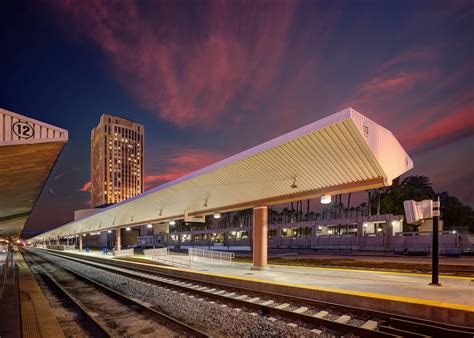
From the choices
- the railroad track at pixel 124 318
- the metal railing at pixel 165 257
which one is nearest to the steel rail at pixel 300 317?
the railroad track at pixel 124 318

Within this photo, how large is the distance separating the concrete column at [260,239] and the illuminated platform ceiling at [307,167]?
0.65 meters

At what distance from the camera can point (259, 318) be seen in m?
9.56

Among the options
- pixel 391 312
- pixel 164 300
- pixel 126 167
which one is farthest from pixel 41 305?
pixel 126 167

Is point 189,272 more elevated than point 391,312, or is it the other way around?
point 391,312

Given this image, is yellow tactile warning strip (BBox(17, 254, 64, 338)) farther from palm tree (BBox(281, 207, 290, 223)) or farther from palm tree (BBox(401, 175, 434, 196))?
palm tree (BBox(281, 207, 290, 223))

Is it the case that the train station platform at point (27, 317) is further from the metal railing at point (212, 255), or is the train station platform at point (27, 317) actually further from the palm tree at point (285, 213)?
the palm tree at point (285, 213)

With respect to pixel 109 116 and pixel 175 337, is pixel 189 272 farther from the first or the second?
pixel 109 116

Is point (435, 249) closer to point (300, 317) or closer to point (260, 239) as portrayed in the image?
point (300, 317)

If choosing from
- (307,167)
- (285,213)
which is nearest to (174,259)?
(307,167)

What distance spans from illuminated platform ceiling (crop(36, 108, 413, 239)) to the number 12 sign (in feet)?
24.0

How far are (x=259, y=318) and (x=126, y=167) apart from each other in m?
197

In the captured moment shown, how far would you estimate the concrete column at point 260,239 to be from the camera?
18.8 metres

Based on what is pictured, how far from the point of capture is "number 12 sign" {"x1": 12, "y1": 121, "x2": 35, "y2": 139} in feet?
23.9

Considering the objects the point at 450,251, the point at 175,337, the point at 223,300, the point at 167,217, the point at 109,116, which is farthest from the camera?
Result: the point at 109,116
